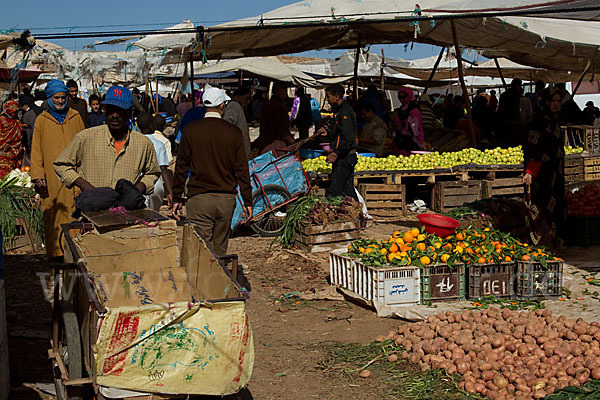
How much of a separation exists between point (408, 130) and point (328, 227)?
469 centimetres

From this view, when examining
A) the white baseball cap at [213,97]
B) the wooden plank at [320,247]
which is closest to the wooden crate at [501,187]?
the wooden plank at [320,247]

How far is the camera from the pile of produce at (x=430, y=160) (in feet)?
38.3

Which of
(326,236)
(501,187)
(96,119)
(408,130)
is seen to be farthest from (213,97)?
(501,187)

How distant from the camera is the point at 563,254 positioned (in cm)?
890

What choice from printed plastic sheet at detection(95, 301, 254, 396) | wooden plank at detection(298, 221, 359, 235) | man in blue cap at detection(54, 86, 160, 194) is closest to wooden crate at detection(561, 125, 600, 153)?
wooden plank at detection(298, 221, 359, 235)

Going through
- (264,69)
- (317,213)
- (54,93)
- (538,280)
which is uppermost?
(264,69)

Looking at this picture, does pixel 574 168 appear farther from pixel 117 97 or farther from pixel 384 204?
pixel 117 97

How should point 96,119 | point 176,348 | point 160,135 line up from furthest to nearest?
point 96,119 → point 160,135 → point 176,348

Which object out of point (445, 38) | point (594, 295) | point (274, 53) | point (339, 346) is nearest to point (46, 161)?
point (339, 346)

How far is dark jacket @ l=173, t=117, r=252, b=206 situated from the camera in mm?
5680

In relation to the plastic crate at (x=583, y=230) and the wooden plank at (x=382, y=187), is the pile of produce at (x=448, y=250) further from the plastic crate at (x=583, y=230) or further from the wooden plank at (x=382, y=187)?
the wooden plank at (x=382, y=187)

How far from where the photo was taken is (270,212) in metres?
9.70

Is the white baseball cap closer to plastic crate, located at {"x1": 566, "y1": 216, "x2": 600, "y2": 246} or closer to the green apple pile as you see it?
plastic crate, located at {"x1": 566, "y1": 216, "x2": 600, "y2": 246}

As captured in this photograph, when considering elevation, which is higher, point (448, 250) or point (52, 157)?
point (52, 157)
